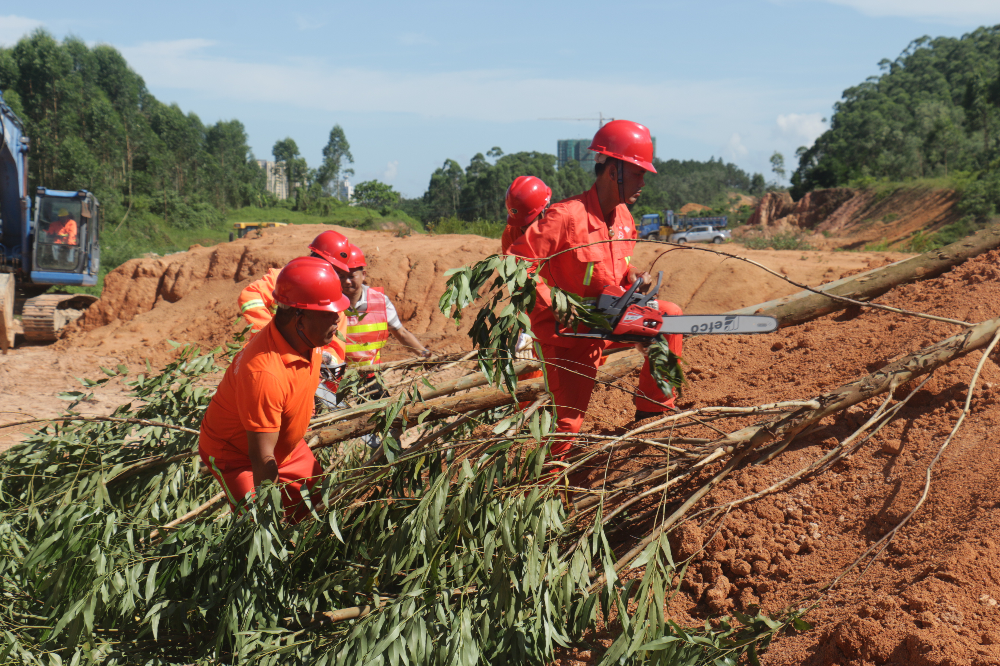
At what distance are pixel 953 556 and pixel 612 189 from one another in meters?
2.09

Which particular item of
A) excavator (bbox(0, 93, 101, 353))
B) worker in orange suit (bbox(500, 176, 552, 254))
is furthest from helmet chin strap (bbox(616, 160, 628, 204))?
excavator (bbox(0, 93, 101, 353))

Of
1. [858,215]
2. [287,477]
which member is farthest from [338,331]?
[858,215]

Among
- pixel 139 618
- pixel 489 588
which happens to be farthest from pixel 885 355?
pixel 139 618

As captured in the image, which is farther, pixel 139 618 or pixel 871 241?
pixel 871 241

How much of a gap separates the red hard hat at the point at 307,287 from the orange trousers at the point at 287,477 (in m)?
0.66

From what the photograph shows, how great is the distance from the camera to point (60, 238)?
473 inches

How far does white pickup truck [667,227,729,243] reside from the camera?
28716 mm

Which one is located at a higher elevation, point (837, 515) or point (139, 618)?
point (837, 515)

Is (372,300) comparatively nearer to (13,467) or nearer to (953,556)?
(13,467)

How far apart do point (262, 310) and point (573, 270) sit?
1.84 metres

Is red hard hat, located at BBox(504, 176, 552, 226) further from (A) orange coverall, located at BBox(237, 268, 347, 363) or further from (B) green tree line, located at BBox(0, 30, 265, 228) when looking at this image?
(B) green tree line, located at BBox(0, 30, 265, 228)

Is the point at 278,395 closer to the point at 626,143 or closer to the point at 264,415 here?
the point at 264,415

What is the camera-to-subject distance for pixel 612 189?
3400 millimetres

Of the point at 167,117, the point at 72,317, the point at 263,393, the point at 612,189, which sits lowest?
the point at 72,317
